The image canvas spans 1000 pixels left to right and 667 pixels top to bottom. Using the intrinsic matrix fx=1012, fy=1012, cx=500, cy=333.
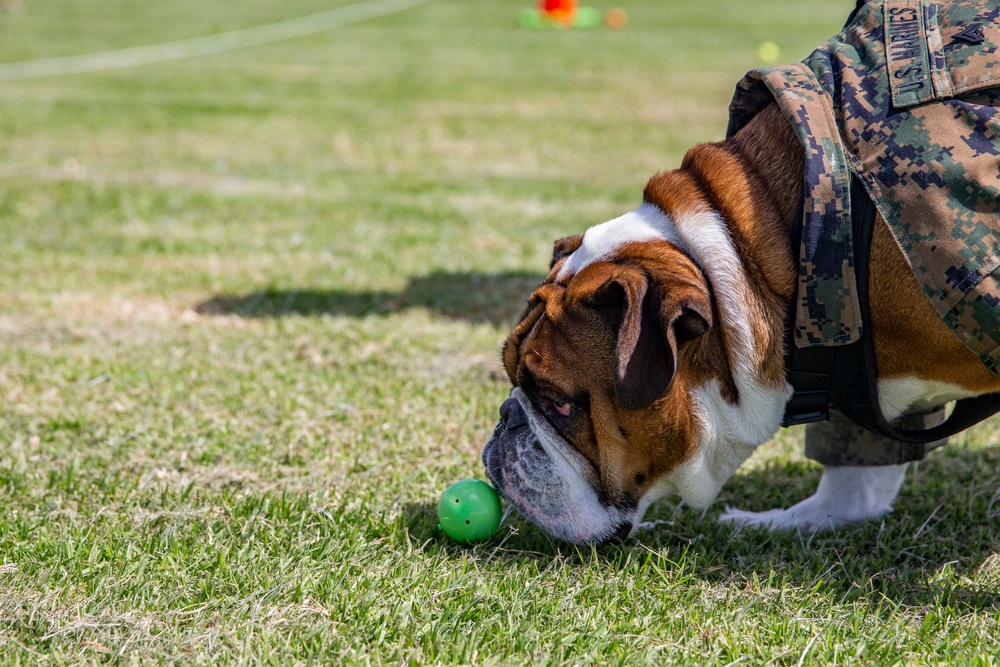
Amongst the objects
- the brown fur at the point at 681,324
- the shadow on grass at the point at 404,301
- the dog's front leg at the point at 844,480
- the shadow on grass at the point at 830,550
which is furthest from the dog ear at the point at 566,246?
the shadow on grass at the point at 404,301

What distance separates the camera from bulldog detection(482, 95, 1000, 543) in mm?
2777

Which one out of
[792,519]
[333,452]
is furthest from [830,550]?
[333,452]

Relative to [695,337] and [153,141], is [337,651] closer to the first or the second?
[695,337]

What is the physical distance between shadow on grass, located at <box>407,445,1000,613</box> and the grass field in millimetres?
12

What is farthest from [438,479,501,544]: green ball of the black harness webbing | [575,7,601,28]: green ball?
[575,7,601,28]: green ball

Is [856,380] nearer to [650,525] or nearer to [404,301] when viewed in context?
[650,525]

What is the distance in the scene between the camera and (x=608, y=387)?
116 inches

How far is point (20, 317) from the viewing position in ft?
18.7

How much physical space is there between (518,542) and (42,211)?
599cm

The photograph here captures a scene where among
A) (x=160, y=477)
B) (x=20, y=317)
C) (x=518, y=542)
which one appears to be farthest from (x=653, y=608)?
(x=20, y=317)

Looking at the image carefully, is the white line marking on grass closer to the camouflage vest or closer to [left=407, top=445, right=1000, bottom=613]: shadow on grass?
[left=407, top=445, right=1000, bottom=613]: shadow on grass

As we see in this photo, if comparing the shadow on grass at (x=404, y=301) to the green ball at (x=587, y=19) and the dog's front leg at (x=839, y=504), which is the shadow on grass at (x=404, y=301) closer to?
the dog's front leg at (x=839, y=504)

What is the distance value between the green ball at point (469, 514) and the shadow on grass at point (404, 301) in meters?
2.55

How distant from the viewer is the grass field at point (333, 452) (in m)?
2.82
